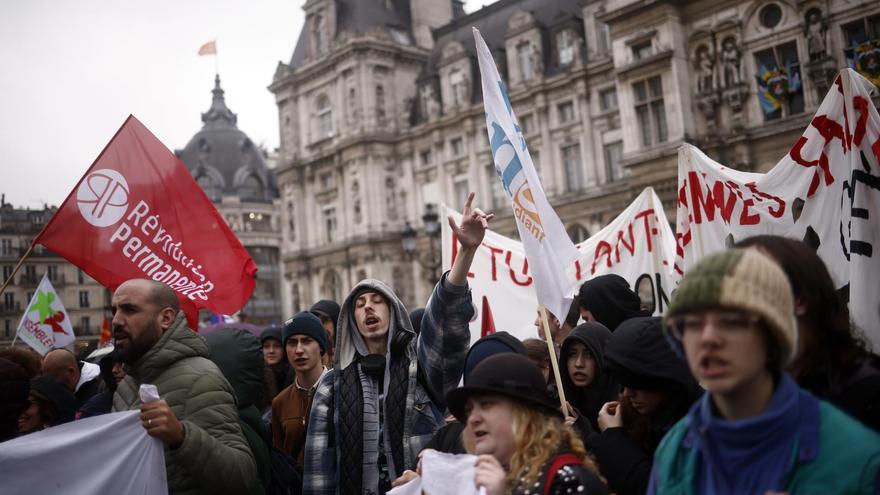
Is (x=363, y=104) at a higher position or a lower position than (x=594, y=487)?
higher

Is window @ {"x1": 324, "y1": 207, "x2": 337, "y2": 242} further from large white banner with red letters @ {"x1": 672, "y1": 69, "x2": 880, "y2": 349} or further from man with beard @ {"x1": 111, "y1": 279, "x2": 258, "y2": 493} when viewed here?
man with beard @ {"x1": 111, "y1": 279, "x2": 258, "y2": 493}

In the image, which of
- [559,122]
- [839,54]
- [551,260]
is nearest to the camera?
[551,260]

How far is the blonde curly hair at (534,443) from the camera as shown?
2689 millimetres

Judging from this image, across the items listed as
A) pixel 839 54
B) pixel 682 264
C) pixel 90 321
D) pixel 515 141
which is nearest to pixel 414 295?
pixel 839 54

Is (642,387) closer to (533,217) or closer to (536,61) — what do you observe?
(533,217)

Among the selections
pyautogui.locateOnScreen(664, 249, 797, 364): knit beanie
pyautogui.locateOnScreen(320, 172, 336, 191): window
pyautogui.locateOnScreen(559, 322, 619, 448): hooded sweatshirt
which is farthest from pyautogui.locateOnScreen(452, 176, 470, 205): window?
pyautogui.locateOnScreen(664, 249, 797, 364): knit beanie

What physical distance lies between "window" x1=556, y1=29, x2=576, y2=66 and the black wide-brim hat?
1261 inches

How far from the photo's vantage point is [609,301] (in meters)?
5.37

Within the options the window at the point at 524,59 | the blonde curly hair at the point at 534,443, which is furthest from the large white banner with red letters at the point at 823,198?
the window at the point at 524,59

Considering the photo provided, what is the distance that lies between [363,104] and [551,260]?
3600 centimetres

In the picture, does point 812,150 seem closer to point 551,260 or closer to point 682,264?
point 682,264

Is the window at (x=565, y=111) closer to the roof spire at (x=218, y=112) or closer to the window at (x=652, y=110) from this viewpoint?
the window at (x=652, y=110)

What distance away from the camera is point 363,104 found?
3956 cm

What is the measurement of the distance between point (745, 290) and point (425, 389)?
269cm
